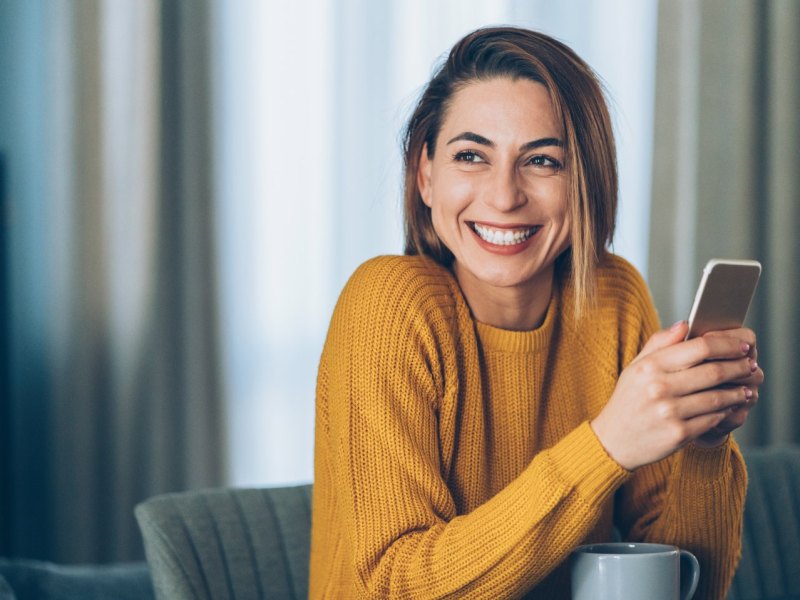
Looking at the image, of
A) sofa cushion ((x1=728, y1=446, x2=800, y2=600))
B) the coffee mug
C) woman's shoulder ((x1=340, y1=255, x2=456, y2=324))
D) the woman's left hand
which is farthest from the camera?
sofa cushion ((x1=728, y1=446, x2=800, y2=600))

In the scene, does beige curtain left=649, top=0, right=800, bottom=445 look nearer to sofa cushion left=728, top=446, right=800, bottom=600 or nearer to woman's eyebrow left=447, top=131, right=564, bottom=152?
sofa cushion left=728, top=446, right=800, bottom=600

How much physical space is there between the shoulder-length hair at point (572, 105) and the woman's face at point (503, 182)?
13mm

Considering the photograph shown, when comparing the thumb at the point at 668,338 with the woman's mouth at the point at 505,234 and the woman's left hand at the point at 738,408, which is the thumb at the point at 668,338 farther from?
the woman's mouth at the point at 505,234

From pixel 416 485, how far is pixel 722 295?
368 millimetres

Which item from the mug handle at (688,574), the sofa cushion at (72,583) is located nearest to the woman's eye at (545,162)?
the mug handle at (688,574)

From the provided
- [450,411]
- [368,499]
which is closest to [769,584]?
[450,411]

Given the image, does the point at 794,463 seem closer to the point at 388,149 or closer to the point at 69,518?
the point at 388,149

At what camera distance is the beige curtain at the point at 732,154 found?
2.95 metres

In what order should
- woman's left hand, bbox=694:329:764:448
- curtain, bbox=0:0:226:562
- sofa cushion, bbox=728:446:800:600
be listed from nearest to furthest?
woman's left hand, bbox=694:329:764:448 → sofa cushion, bbox=728:446:800:600 → curtain, bbox=0:0:226:562

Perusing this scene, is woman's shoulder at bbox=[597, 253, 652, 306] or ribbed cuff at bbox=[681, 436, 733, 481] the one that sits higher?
woman's shoulder at bbox=[597, 253, 652, 306]

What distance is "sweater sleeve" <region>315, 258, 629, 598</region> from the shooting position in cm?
97

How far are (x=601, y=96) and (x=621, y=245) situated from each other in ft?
5.95

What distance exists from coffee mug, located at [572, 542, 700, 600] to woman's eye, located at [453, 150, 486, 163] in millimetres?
504

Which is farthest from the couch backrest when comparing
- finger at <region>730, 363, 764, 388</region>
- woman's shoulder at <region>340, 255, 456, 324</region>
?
finger at <region>730, 363, 764, 388</region>
